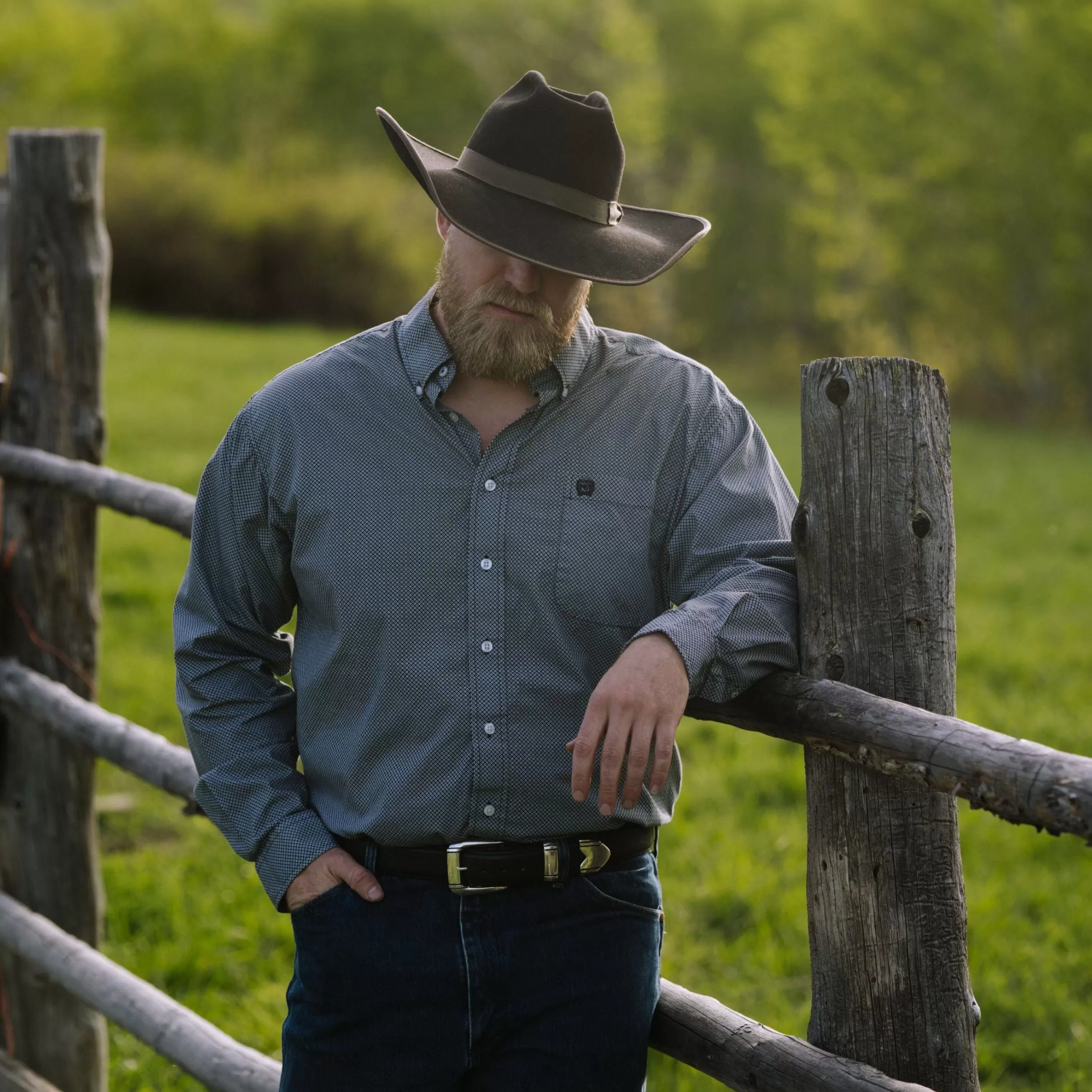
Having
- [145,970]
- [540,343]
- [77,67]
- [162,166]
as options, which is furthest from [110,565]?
[77,67]

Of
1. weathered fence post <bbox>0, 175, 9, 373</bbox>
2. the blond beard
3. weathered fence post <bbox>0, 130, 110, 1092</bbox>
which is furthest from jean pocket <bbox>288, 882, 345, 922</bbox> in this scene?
weathered fence post <bbox>0, 175, 9, 373</bbox>

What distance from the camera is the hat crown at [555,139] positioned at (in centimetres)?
227

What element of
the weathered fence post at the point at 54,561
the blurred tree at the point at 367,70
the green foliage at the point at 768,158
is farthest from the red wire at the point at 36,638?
the blurred tree at the point at 367,70

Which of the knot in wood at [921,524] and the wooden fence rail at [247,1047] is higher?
the knot in wood at [921,524]

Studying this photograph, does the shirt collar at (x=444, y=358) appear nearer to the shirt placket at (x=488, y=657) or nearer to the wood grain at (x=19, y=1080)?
the shirt placket at (x=488, y=657)

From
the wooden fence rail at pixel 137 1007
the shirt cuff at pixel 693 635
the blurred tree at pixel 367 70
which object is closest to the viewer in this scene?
the shirt cuff at pixel 693 635

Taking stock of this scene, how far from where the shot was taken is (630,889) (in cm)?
232

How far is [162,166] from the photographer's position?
2714cm

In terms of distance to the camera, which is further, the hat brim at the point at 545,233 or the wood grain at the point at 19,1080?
the wood grain at the point at 19,1080

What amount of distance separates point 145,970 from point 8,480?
59.0 inches

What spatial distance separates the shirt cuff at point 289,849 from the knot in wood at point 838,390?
1.06m

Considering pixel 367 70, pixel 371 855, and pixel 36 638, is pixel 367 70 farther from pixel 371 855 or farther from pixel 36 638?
pixel 371 855

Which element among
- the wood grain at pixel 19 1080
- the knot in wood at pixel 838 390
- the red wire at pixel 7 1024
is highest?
the knot in wood at pixel 838 390

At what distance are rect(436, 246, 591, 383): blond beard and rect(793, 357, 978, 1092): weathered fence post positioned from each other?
0.43 metres
